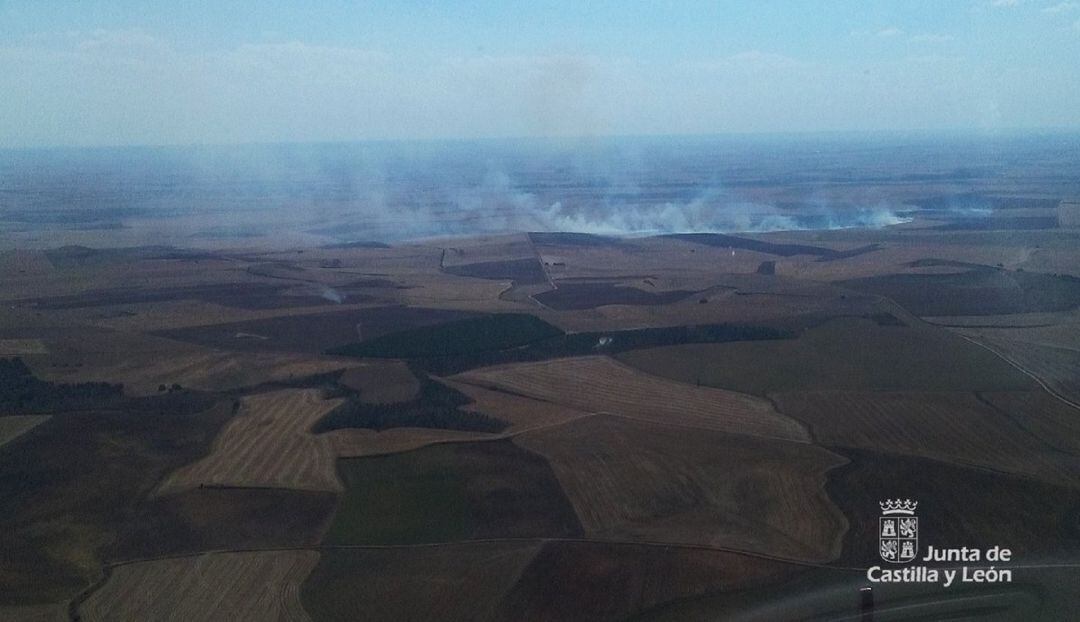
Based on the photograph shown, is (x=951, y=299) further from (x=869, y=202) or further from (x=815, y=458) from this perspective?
(x=869, y=202)

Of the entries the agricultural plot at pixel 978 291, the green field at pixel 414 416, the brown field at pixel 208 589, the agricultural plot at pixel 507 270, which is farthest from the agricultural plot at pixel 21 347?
the agricultural plot at pixel 978 291

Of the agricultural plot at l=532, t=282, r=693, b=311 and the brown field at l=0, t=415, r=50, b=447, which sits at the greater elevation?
the brown field at l=0, t=415, r=50, b=447

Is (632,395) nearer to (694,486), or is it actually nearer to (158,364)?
(694,486)

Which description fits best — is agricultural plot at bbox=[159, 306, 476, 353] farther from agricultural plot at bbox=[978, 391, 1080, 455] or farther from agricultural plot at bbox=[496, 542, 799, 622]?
agricultural plot at bbox=[978, 391, 1080, 455]

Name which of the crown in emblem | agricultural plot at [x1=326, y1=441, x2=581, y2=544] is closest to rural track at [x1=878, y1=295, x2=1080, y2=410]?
the crown in emblem

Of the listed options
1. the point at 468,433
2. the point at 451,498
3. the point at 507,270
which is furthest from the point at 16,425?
the point at 507,270

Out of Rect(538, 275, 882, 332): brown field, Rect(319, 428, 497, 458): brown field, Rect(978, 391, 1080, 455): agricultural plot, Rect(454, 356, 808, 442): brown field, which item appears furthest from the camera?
Rect(538, 275, 882, 332): brown field
